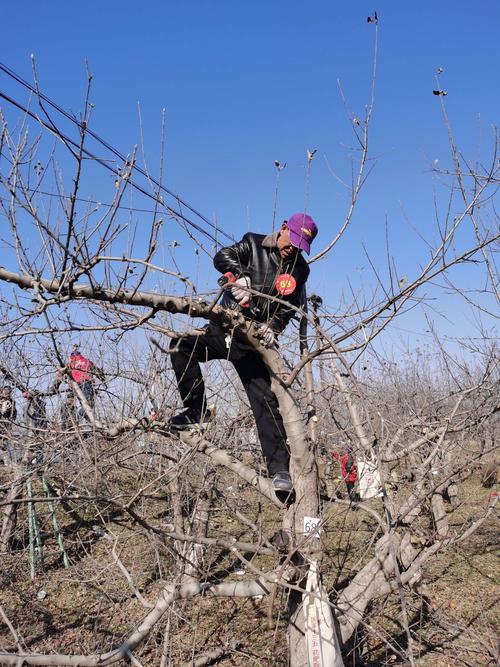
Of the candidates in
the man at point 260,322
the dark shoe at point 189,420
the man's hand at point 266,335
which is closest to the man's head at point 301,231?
the man at point 260,322

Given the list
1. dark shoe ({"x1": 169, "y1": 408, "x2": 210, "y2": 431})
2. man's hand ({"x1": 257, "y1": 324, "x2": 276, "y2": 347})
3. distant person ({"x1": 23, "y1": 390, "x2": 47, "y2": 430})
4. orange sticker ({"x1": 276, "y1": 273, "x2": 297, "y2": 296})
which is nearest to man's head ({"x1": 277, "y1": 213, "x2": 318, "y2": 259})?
orange sticker ({"x1": 276, "y1": 273, "x2": 297, "y2": 296})

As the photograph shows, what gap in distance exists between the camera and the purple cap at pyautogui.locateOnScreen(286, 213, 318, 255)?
3.04m

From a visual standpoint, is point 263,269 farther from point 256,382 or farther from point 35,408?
point 35,408

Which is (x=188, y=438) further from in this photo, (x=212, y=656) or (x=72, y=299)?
(x=212, y=656)

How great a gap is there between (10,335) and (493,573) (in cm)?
515

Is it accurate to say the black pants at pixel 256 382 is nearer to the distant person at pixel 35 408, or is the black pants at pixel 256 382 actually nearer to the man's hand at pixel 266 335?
the man's hand at pixel 266 335

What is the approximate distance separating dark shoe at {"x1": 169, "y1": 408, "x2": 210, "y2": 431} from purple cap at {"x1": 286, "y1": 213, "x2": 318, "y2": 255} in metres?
1.09

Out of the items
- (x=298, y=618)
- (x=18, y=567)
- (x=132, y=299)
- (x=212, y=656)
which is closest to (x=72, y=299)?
(x=132, y=299)

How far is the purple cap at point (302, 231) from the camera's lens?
3.04 metres

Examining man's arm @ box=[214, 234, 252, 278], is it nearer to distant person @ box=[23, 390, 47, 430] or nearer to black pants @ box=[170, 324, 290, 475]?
black pants @ box=[170, 324, 290, 475]

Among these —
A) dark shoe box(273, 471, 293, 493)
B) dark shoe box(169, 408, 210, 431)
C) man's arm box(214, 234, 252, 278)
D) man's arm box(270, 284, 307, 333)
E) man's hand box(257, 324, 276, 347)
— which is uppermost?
man's arm box(214, 234, 252, 278)

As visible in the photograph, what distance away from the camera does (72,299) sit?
101 inches

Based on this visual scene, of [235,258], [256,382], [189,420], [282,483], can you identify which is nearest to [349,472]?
[282,483]

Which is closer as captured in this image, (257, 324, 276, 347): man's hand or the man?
(257, 324, 276, 347): man's hand
